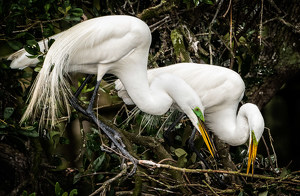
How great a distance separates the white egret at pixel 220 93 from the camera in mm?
3295

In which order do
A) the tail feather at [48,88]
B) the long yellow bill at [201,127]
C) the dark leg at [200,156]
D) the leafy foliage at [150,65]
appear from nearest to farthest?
the tail feather at [48,88]
the leafy foliage at [150,65]
the long yellow bill at [201,127]
the dark leg at [200,156]

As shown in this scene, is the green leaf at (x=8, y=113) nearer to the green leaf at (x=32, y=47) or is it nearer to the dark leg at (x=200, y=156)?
the green leaf at (x=32, y=47)

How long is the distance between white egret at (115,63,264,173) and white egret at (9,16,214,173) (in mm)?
226

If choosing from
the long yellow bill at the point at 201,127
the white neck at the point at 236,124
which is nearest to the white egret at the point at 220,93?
the white neck at the point at 236,124

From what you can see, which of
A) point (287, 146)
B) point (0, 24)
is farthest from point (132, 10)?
point (287, 146)

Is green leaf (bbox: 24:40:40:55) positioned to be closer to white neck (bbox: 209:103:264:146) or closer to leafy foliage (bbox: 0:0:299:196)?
leafy foliage (bbox: 0:0:299:196)

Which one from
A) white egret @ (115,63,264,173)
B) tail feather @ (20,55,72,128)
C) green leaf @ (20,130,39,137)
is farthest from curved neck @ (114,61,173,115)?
green leaf @ (20,130,39,137)

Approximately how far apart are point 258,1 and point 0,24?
1.90 metres

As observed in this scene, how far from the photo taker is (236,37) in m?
3.40

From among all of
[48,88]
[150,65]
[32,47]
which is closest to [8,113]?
[48,88]

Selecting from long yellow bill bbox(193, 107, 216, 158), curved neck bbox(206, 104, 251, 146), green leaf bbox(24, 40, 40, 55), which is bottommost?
curved neck bbox(206, 104, 251, 146)

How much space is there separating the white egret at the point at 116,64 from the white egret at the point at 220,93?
226mm

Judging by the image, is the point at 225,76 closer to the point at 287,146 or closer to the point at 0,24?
the point at 0,24

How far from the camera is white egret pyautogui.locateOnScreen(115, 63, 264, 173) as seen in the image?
329cm
